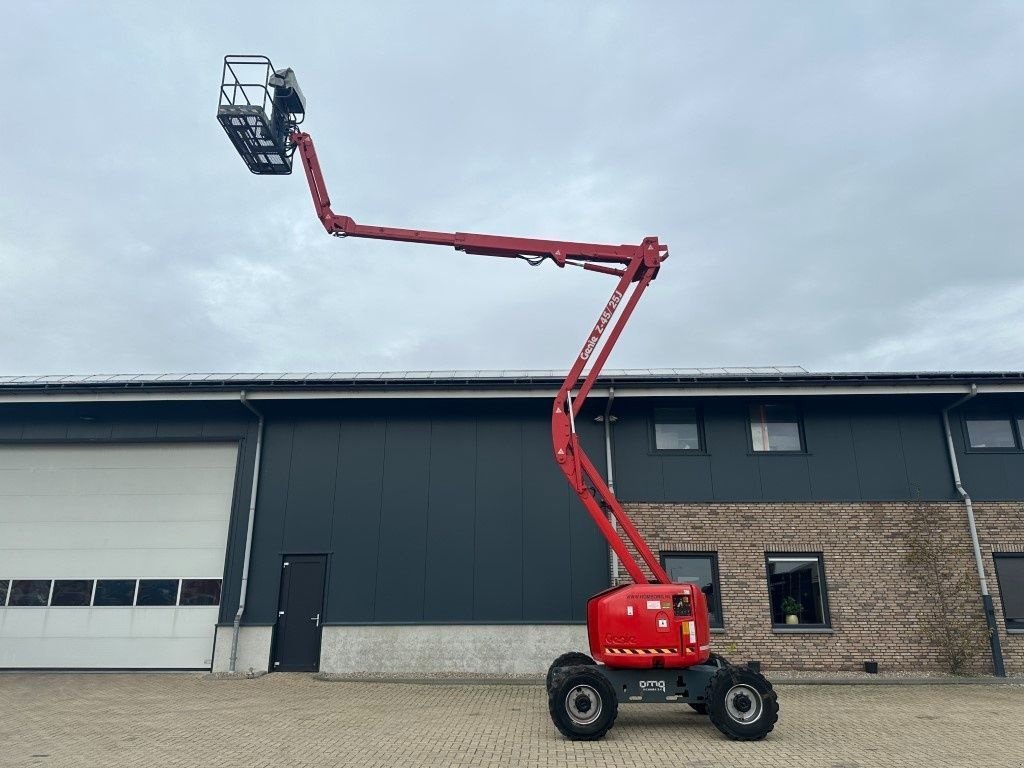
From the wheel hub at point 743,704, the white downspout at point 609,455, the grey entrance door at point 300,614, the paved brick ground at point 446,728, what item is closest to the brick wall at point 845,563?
the white downspout at point 609,455

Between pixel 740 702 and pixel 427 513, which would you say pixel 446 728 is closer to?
pixel 740 702

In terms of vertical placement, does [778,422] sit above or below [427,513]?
above

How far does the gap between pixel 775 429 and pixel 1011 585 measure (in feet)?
17.0

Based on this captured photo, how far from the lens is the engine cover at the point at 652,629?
343 inches

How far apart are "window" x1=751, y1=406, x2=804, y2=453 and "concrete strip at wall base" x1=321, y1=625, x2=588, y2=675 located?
5.34m

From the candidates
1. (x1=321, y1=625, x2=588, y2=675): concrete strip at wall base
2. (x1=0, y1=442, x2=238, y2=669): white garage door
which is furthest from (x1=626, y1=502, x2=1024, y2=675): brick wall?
(x1=0, y1=442, x2=238, y2=669): white garage door

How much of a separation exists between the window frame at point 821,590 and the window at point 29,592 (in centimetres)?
1492

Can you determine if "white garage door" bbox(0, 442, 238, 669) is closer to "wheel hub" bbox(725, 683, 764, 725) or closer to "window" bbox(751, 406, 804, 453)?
"wheel hub" bbox(725, 683, 764, 725)

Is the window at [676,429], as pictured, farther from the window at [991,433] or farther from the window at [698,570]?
the window at [991,433]

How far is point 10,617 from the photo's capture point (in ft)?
48.0

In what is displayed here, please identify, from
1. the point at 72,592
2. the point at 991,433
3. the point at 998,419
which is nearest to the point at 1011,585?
the point at 991,433

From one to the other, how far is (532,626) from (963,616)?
8175mm

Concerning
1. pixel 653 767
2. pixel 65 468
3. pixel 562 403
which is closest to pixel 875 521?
pixel 562 403

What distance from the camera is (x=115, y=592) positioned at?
1453 centimetres
